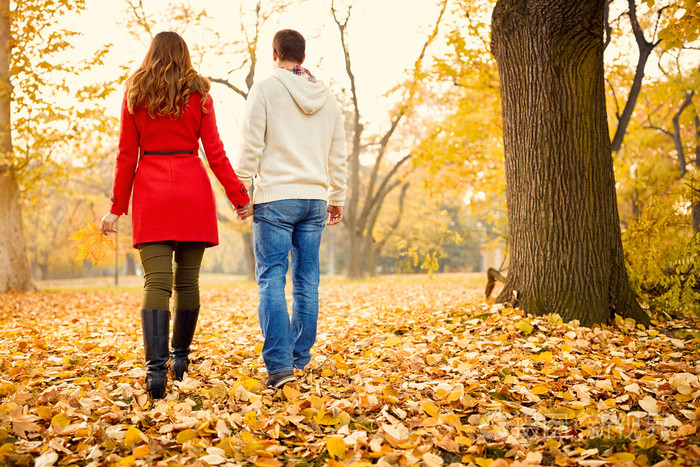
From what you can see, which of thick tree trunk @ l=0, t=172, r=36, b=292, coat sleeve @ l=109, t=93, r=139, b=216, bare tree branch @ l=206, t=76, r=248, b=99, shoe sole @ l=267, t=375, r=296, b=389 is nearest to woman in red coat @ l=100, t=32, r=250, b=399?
coat sleeve @ l=109, t=93, r=139, b=216

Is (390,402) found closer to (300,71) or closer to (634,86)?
(300,71)

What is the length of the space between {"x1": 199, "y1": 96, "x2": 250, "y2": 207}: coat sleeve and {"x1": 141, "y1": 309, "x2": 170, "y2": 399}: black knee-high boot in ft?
2.44

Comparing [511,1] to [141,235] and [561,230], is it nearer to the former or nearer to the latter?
[561,230]

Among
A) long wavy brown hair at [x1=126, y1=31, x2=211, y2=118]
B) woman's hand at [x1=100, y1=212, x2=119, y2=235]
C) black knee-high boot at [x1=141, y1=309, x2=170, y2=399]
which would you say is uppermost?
long wavy brown hair at [x1=126, y1=31, x2=211, y2=118]

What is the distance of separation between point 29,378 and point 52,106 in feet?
26.8

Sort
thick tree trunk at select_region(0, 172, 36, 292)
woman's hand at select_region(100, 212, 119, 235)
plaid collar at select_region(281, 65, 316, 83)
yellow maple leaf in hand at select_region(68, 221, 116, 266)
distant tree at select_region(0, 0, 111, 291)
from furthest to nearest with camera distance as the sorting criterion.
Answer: thick tree trunk at select_region(0, 172, 36, 292) → distant tree at select_region(0, 0, 111, 291) → yellow maple leaf in hand at select_region(68, 221, 116, 266) → plaid collar at select_region(281, 65, 316, 83) → woman's hand at select_region(100, 212, 119, 235)

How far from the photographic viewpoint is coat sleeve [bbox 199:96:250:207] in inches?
112

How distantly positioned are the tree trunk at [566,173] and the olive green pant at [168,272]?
275 cm

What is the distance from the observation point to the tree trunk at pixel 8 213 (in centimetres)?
998

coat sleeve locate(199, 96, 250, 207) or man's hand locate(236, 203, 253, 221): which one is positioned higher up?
coat sleeve locate(199, 96, 250, 207)

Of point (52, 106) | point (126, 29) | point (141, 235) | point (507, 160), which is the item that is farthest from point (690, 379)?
point (126, 29)

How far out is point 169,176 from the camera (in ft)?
9.15

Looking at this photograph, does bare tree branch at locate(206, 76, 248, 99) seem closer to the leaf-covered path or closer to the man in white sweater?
the leaf-covered path

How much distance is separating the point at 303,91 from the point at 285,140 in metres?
0.30
